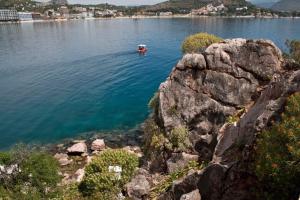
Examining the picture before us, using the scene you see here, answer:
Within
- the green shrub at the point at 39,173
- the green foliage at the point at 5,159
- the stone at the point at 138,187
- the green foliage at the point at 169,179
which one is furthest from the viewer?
the green foliage at the point at 5,159

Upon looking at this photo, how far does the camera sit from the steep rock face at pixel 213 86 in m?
24.6

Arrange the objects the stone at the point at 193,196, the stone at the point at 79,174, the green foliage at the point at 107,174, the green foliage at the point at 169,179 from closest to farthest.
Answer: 1. the stone at the point at 193,196
2. the green foliage at the point at 169,179
3. the green foliage at the point at 107,174
4. the stone at the point at 79,174

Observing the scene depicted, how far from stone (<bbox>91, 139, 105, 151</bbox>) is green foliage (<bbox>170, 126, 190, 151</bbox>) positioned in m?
13.3

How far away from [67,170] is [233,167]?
73.5 feet

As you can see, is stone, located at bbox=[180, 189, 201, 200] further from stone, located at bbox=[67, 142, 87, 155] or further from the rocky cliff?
stone, located at bbox=[67, 142, 87, 155]

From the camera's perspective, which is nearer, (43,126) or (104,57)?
(43,126)

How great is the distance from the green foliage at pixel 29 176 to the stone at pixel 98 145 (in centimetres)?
1241

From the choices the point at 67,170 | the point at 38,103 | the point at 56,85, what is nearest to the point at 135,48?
the point at 56,85

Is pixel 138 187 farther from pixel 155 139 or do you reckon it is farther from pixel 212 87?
pixel 212 87

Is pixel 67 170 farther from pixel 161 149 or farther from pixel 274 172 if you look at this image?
pixel 274 172

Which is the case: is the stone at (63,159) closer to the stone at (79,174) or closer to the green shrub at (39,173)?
the stone at (79,174)

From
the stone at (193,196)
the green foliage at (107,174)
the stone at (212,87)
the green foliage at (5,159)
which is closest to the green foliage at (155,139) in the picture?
the stone at (212,87)

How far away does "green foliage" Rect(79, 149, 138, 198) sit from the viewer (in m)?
23.8

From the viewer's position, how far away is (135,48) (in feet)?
359
